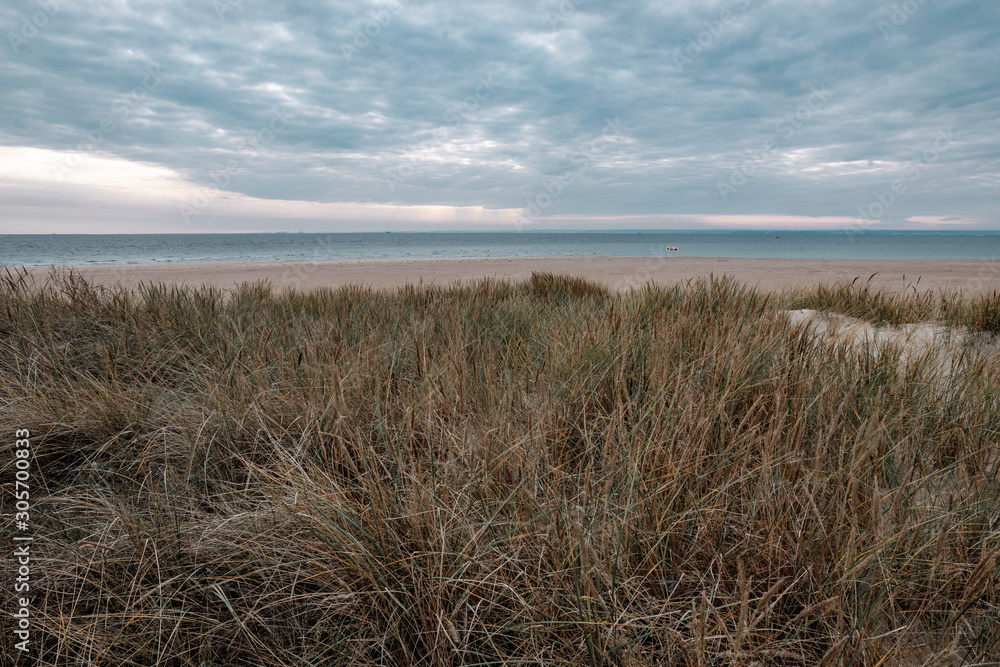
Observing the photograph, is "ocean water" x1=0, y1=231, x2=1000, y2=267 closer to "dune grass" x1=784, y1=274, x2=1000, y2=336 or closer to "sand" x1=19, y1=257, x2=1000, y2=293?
"sand" x1=19, y1=257, x2=1000, y2=293

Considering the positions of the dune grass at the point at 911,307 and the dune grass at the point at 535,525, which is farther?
the dune grass at the point at 911,307

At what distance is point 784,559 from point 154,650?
167 centimetres

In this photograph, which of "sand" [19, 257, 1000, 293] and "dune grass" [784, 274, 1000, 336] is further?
"sand" [19, 257, 1000, 293]

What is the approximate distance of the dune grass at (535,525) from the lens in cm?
123

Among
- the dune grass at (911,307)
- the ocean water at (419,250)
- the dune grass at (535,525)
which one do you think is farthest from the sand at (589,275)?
the ocean water at (419,250)

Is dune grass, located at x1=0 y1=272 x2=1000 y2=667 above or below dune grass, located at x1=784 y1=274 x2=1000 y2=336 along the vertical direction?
below

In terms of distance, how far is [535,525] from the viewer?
4.90 feet

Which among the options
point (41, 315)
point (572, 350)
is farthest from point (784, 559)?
point (41, 315)

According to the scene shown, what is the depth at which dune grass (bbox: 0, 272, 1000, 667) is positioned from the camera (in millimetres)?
1230

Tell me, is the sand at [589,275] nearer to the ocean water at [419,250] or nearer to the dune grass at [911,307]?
the dune grass at [911,307]

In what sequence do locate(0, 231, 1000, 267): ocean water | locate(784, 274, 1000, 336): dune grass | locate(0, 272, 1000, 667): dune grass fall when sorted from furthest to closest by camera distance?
locate(0, 231, 1000, 267): ocean water < locate(784, 274, 1000, 336): dune grass < locate(0, 272, 1000, 667): dune grass

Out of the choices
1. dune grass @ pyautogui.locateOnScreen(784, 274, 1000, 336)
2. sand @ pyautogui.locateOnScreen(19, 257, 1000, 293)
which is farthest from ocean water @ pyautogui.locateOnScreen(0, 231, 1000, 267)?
dune grass @ pyautogui.locateOnScreen(784, 274, 1000, 336)

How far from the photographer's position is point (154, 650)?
126cm

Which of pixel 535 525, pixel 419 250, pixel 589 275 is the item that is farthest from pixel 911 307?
pixel 419 250
